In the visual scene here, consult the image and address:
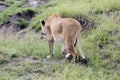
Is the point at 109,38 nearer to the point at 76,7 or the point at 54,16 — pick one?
the point at 54,16

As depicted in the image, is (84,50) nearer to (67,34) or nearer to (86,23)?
(67,34)

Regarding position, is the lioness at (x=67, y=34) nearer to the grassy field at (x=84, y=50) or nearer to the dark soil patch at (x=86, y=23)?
the grassy field at (x=84, y=50)

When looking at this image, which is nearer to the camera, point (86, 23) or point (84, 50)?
point (84, 50)

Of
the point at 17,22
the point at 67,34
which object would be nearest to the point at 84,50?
the point at 67,34

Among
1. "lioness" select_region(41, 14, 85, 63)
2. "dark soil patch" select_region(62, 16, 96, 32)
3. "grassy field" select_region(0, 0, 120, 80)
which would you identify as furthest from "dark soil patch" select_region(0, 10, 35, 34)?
"lioness" select_region(41, 14, 85, 63)

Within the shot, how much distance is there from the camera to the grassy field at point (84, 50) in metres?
7.18

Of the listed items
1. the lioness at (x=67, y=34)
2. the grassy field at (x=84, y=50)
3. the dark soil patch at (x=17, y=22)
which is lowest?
the dark soil patch at (x=17, y=22)

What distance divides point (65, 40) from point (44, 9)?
20.2 ft

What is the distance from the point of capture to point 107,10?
11062 millimetres

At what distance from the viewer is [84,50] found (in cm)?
862

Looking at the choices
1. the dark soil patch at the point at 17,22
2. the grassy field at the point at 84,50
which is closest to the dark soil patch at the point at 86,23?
the grassy field at the point at 84,50

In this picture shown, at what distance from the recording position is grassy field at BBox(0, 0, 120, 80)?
7.18 metres

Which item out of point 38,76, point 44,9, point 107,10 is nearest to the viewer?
point 38,76

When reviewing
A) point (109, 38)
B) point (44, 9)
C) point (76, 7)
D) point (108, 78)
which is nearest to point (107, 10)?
point (76, 7)
